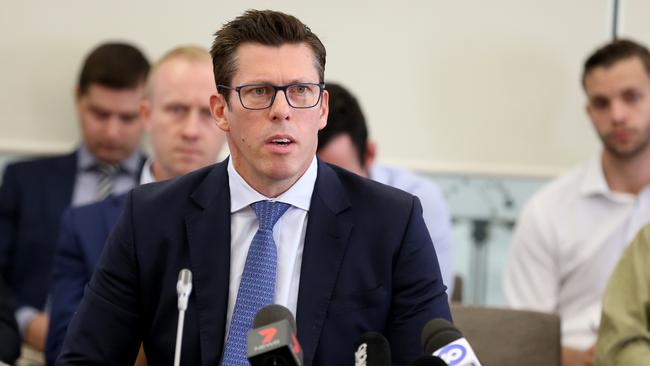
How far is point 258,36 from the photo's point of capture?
7.20 ft

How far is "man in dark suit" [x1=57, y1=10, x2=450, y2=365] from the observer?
2.20 metres

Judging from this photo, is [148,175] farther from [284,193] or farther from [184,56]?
[284,193]

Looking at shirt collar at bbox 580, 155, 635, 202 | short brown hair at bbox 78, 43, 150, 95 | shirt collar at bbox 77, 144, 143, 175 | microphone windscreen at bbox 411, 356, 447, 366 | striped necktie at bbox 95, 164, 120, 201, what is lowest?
shirt collar at bbox 580, 155, 635, 202

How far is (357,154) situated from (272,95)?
1735mm

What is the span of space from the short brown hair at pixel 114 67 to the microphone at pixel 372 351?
112 inches

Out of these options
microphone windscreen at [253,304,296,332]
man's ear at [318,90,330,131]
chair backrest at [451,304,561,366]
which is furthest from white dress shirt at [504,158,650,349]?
microphone windscreen at [253,304,296,332]

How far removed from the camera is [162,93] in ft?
12.4

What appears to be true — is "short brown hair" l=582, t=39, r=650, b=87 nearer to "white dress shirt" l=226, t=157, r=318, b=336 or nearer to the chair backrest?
the chair backrest

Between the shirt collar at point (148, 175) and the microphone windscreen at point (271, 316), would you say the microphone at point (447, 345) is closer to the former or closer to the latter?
the microphone windscreen at point (271, 316)

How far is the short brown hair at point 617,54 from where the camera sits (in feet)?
14.6

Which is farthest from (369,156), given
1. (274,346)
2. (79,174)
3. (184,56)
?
(274,346)

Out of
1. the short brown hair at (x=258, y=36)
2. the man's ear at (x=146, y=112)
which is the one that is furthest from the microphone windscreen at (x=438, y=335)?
the man's ear at (x=146, y=112)

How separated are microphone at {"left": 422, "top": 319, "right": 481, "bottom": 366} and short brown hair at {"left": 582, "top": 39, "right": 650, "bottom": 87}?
2.91 metres

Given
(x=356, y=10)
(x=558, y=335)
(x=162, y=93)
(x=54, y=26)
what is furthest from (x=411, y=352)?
(x=54, y=26)
